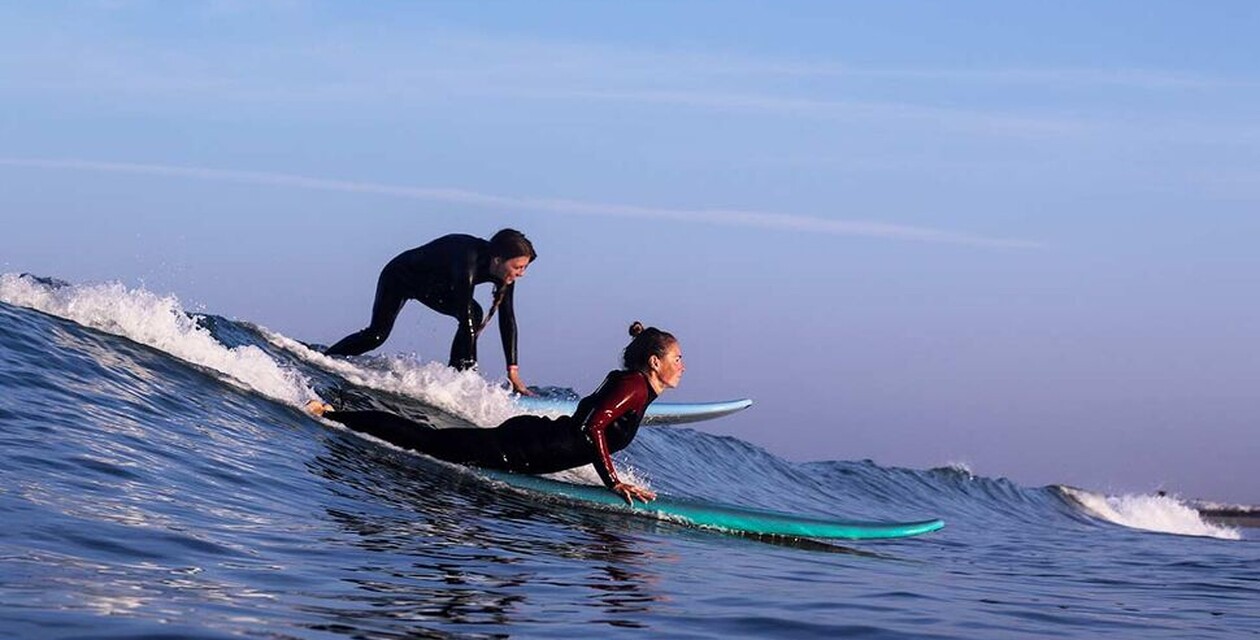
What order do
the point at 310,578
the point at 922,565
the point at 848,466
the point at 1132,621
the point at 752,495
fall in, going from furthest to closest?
the point at 848,466 < the point at 752,495 < the point at 922,565 < the point at 1132,621 < the point at 310,578

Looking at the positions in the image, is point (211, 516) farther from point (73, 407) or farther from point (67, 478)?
point (73, 407)

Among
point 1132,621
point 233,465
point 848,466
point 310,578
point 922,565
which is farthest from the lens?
point 848,466

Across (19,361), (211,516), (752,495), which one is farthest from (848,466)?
(211,516)

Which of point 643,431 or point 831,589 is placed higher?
point 643,431

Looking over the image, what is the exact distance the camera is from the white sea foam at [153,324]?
39.2 ft

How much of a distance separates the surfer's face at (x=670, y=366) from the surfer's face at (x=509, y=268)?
335cm

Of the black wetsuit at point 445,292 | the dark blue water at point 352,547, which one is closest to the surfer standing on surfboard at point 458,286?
the black wetsuit at point 445,292

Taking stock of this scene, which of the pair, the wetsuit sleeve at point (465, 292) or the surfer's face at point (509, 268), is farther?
the wetsuit sleeve at point (465, 292)

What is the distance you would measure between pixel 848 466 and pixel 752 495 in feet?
19.8

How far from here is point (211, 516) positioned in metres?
7.11

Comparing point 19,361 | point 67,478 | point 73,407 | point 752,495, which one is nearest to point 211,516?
point 67,478

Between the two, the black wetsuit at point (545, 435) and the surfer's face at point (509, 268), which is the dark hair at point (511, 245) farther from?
the black wetsuit at point (545, 435)

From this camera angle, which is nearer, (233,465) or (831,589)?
(831,589)

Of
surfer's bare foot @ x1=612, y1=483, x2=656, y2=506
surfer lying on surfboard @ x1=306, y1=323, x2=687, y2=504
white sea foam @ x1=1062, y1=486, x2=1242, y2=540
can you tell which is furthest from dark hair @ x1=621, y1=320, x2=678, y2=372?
white sea foam @ x1=1062, y1=486, x2=1242, y2=540
